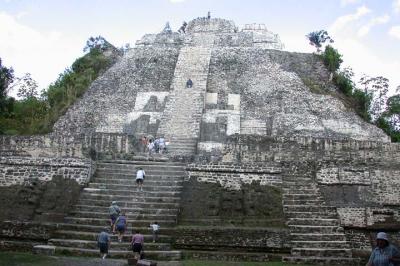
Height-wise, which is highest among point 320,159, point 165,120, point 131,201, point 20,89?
point 20,89

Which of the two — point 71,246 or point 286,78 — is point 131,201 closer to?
point 71,246

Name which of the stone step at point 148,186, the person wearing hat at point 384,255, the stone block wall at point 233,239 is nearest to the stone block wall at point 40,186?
the stone step at point 148,186

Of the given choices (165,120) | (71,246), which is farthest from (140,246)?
(165,120)

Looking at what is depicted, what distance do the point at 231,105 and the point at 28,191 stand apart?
1117cm

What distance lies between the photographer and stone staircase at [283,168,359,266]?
948 cm

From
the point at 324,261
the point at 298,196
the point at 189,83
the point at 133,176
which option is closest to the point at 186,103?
the point at 189,83

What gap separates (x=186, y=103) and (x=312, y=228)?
10826mm

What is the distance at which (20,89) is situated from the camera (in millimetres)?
23609

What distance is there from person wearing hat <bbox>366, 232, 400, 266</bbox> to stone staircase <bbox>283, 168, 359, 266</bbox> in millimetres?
3857

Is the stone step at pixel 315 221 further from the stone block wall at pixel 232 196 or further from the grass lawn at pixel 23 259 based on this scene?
the grass lawn at pixel 23 259

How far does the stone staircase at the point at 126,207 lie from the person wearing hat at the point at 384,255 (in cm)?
445

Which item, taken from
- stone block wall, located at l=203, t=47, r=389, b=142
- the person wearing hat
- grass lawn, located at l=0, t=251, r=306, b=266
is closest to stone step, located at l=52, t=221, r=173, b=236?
grass lawn, located at l=0, t=251, r=306, b=266

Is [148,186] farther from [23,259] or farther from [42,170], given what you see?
[23,259]

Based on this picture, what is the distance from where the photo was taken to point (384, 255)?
561cm
